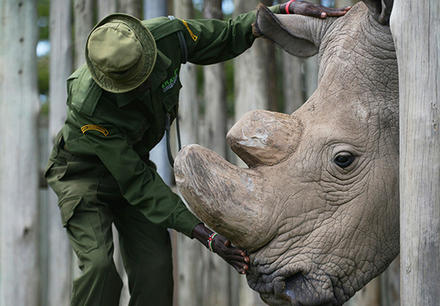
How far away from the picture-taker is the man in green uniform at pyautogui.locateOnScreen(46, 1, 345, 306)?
3074 mm

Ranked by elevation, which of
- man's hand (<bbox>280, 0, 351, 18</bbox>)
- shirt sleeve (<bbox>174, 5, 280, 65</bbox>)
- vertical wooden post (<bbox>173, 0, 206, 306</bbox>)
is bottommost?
vertical wooden post (<bbox>173, 0, 206, 306</bbox>)

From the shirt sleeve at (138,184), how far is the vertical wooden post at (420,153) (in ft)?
3.23

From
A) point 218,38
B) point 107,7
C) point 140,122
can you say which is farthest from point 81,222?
point 107,7

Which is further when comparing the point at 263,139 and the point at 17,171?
the point at 17,171

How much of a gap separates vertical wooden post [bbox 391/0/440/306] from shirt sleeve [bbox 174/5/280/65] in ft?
3.83

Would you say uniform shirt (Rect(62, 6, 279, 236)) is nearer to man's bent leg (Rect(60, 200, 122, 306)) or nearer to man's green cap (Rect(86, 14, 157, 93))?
man's green cap (Rect(86, 14, 157, 93))

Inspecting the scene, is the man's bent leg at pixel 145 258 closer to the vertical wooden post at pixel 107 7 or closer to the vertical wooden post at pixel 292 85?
the vertical wooden post at pixel 292 85

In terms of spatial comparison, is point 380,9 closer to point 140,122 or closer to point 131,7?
point 140,122

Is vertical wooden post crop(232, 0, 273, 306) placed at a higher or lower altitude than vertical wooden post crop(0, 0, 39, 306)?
higher

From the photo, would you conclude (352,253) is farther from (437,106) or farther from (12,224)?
(12,224)

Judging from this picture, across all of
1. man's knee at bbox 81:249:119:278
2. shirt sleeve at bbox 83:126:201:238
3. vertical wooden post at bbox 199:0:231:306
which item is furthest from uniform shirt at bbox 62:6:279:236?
vertical wooden post at bbox 199:0:231:306

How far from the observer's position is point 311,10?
338 cm

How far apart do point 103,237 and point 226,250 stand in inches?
29.4

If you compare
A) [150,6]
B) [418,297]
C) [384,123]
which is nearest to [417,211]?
[418,297]
